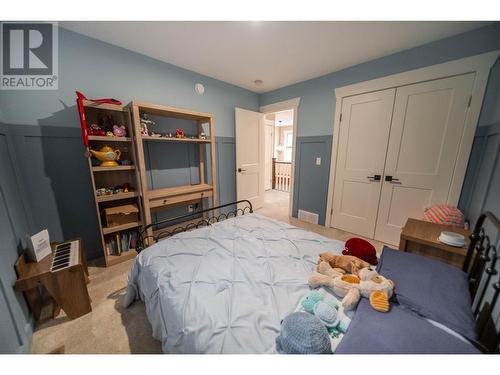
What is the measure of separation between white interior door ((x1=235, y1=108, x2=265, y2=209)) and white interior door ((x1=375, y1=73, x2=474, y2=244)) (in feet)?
7.07

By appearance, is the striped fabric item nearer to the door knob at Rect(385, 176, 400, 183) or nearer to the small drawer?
the door knob at Rect(385, 176, 400, 183)

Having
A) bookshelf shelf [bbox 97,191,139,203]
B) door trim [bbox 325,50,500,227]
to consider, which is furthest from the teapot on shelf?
door trim [bbox 325,50,500,227]

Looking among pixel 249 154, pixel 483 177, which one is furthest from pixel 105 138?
pixel 483 177

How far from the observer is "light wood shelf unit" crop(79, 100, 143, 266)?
1.90m

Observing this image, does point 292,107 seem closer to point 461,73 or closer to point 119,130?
point 461,73

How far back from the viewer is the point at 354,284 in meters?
0.97

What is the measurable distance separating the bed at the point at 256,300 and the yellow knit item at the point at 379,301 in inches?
1.2

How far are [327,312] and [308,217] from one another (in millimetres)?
2570

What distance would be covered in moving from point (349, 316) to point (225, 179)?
9.12ft

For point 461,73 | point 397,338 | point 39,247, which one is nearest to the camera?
point 397,338

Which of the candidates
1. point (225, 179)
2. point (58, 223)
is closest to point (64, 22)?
point (58, 223)

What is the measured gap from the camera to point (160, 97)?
2416 millimetres

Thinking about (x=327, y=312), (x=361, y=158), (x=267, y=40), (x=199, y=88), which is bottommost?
(x=327, y=312)
